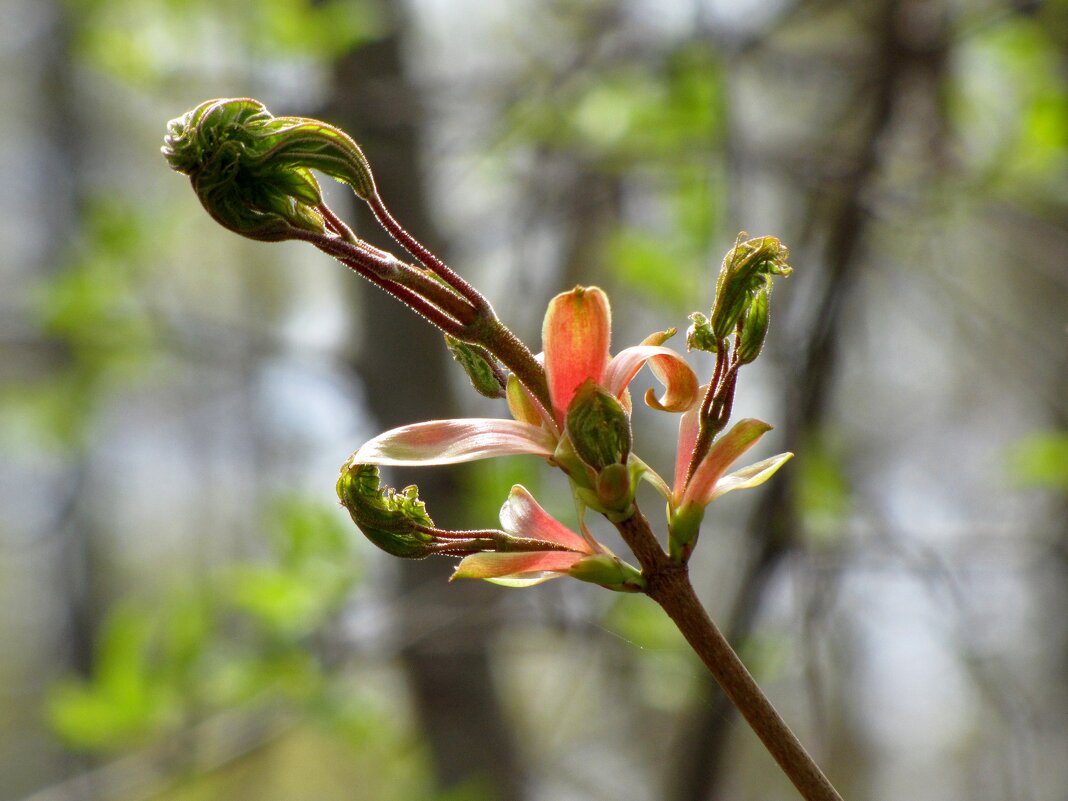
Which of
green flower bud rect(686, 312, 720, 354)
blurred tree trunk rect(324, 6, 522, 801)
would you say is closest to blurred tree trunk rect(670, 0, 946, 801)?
blurred tree trunk rect(324, 6, 522, 801)

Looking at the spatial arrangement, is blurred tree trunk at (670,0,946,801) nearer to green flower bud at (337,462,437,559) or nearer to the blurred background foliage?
the blurred background foliage

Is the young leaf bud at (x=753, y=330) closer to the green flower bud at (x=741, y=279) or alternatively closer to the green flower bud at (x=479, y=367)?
the green flower bud at (x=741, y=279)

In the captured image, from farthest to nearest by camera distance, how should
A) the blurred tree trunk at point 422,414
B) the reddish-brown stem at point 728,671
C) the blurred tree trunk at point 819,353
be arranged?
the blurred tree trunk at point 422,414, the blurred tree trunk at point 819,353, the reddish-brown stem at point 728,671

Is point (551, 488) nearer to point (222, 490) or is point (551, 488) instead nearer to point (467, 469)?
point (467, 469)

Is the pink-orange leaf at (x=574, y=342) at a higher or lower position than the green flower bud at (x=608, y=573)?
higher

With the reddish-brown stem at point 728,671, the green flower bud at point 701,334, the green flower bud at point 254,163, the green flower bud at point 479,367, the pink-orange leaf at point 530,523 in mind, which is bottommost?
the reddish-brown stem at point 728,671

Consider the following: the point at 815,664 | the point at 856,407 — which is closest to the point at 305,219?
the point at 815,664

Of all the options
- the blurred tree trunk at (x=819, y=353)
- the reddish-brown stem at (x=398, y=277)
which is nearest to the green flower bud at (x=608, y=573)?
the reddish-brown stem at (x=398, y=277)
